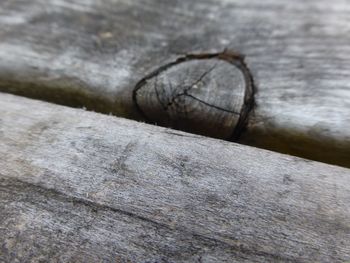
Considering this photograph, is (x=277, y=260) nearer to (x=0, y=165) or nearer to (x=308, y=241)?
(x=308, y=241)

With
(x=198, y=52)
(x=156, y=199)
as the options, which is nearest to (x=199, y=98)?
(x=198, y=52)

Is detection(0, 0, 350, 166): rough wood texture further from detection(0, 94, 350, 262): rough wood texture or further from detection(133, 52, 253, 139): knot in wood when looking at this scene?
detection(0, 94, 350, 262): rough wood texture

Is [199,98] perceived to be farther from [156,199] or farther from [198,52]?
[156,199]

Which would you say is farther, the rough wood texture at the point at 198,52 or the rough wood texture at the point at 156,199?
the rough wood texture at the point at 198,52

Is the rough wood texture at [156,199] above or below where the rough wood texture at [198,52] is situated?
below

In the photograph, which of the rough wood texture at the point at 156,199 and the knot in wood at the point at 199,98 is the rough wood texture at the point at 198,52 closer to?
the knot in wood at the point at 199,98

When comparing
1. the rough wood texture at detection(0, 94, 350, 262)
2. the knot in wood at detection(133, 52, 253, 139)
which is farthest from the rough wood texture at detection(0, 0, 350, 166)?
the rough wood texture at detection(0, 94, 350, 262)

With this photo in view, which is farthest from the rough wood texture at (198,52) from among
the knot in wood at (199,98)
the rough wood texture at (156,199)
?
the rough wood texture at (156,199)
